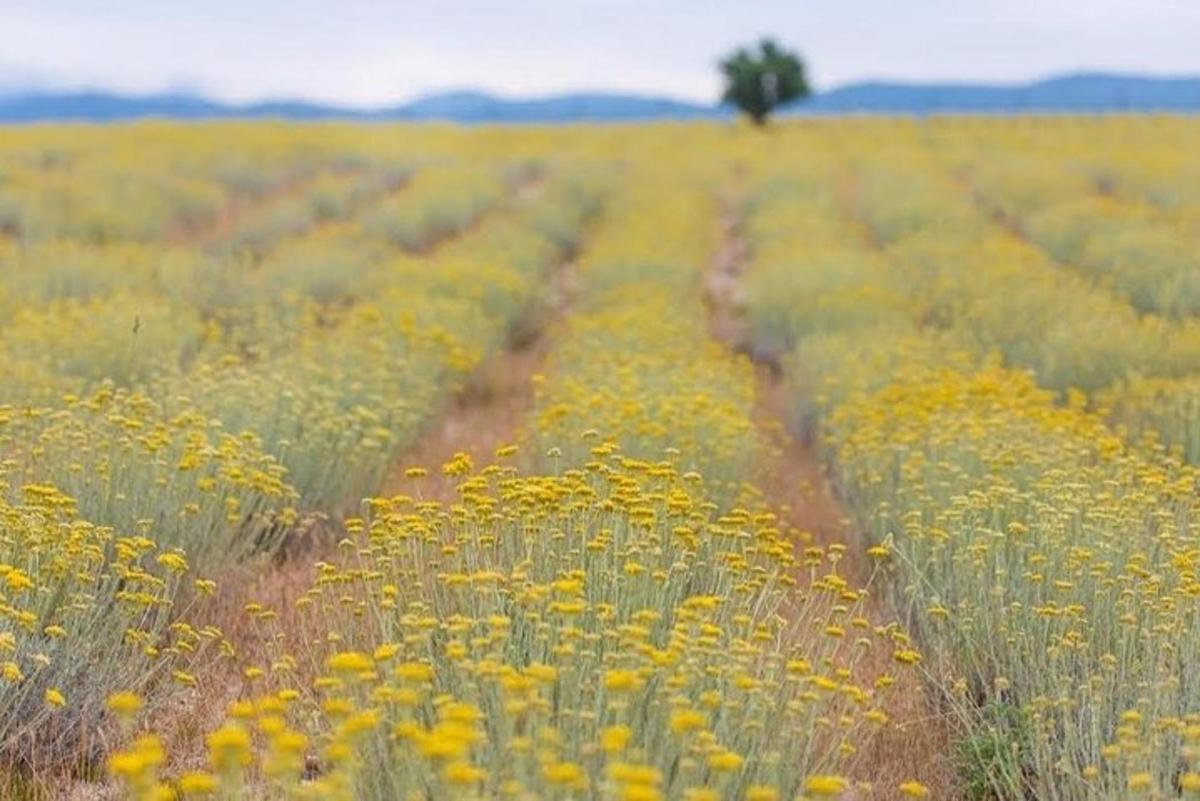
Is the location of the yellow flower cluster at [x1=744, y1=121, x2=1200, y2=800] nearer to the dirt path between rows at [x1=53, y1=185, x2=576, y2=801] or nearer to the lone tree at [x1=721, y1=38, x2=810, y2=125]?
the dirt path between rows at [x1=53, y1=185, x2=576, y2=801]

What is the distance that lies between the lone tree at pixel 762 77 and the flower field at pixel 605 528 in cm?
2907

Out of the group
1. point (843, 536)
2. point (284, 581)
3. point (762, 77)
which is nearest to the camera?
point (284, 581)

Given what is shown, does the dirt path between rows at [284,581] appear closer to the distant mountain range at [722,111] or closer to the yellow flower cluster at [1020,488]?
the yellow flower cluster at [1020,488]

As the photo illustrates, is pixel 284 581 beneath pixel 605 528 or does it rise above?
beneath

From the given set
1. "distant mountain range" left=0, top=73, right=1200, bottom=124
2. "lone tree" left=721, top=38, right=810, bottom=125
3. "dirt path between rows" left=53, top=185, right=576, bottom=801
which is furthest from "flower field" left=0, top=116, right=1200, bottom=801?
"distant mountain range" left=0, top=73, right=1200, bottom=124

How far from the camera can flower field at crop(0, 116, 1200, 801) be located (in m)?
2.77

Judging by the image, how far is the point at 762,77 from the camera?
4056 cm

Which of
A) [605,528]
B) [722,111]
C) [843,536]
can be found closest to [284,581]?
[605,528]

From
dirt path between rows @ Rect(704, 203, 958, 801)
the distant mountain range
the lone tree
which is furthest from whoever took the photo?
the distant mountain range

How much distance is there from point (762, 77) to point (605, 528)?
38663 mm

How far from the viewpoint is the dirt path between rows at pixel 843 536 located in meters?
3.57

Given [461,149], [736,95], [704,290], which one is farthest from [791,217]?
[736,95]

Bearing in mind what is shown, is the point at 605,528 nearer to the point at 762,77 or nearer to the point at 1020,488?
the point at 1020,488

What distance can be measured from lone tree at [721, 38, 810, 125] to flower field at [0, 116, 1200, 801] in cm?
2907
